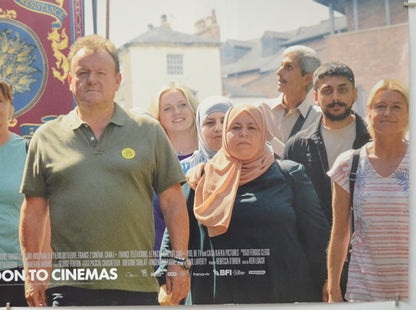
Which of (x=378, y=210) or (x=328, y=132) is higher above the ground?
(x=328, y=132)

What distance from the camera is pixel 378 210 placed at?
330 cm

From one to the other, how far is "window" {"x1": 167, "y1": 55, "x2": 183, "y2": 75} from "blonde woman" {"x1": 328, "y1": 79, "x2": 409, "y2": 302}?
1.03m

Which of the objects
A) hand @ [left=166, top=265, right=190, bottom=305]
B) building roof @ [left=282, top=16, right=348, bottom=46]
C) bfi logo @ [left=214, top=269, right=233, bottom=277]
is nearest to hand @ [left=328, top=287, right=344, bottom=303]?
bfi logo @ [left=214, top=269, right=233, bottom=277]

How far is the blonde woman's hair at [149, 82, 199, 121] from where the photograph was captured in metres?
3.48

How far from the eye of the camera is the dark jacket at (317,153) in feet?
11.0

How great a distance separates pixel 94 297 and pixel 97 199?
554 millimetres

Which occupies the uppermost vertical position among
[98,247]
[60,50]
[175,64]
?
[60,50]

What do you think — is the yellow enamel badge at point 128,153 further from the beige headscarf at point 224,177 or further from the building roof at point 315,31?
the building roof at point 315,31

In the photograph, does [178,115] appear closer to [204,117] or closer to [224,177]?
[204,117]

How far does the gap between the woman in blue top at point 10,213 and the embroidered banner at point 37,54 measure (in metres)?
0.08

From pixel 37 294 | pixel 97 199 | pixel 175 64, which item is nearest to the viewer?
pixel 97 199

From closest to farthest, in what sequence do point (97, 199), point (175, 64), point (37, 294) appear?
point (97, 199)
point (37, 294)
point (175, 64)

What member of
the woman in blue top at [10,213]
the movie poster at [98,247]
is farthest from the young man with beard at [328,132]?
the woman in blue top at [10,213]

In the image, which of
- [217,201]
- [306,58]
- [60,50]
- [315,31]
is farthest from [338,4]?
[60,50]
